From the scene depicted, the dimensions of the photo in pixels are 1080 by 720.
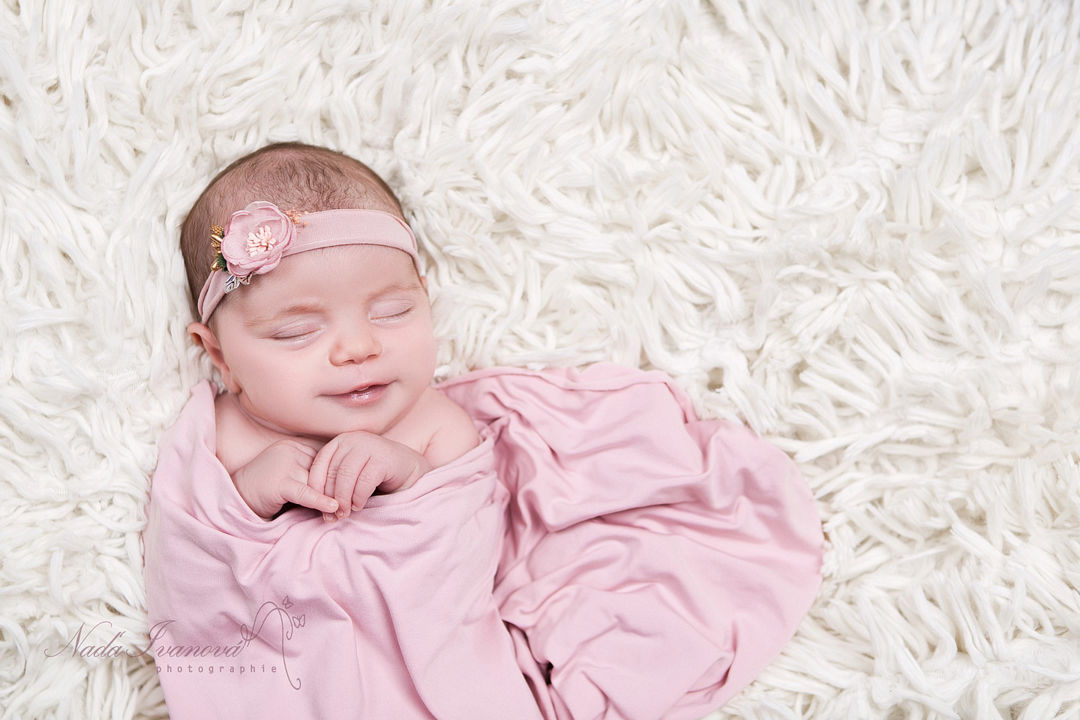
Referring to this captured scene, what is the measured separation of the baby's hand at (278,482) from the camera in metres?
1.46

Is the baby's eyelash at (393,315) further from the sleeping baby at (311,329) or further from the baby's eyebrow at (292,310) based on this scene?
the baby's eyebrow at (292,310)

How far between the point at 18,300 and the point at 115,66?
1.41 ft

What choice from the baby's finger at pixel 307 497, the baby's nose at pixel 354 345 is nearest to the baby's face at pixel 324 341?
the baby's nose at pixel 354 345

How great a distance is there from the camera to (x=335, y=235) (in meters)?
1.52

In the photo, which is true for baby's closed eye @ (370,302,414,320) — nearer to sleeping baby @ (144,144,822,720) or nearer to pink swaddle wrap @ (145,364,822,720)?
sleeping baby @ (144,144,822,720)

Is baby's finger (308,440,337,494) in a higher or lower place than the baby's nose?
lower

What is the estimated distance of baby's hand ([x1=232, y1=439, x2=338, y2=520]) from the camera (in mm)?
1455

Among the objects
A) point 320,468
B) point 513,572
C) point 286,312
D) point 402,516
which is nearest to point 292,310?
point 286,312

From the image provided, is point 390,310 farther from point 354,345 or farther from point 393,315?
point 354,345

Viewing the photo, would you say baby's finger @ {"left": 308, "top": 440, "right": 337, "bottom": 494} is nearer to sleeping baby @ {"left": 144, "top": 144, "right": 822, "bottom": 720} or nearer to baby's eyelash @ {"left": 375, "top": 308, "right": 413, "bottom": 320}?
sleeping baby @ {"left": 144, "top": 144, "right": 822, "bottom": 720}

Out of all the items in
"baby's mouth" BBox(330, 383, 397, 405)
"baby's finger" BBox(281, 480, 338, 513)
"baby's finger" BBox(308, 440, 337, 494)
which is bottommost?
"baby's finger" BBox(281, 480, 338, 513)

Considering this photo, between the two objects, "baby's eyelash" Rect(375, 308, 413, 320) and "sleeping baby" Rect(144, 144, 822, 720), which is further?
"baby's eyelash" Rect(375, 308, 413, 320)

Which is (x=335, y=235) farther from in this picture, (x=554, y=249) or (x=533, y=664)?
(x=533, y=664)

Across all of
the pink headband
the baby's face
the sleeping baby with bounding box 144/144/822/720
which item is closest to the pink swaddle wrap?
the sleeping baby with bounding box 144/144/822/720
